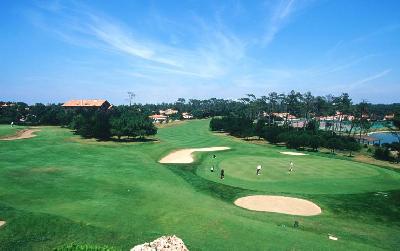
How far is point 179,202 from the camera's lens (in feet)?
99.6

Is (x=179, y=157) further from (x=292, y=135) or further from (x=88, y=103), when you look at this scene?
(x=88, y=103)

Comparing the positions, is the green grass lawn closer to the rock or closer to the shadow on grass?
the shadow on grass

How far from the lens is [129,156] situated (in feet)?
189

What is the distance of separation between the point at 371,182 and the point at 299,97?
12366 cm

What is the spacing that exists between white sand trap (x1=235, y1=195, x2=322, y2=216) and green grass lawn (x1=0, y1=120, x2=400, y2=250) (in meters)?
1.17

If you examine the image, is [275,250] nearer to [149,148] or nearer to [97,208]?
[97,208]

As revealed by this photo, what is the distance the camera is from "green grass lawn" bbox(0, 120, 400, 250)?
2167 cm

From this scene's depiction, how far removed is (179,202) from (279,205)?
1046 centimetres

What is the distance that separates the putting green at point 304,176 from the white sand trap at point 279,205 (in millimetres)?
3679

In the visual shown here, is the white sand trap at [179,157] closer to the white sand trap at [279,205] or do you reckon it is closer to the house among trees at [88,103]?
the white sand trap at [279,205]

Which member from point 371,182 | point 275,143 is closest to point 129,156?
point 371,182

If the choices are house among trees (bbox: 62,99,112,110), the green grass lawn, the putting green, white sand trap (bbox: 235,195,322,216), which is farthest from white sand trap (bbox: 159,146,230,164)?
house among trees (bbox: 62,99,112,110)

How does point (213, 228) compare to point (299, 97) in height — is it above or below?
below

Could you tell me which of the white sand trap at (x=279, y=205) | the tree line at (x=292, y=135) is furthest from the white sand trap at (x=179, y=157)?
the tree line at (x=292, y=135)
